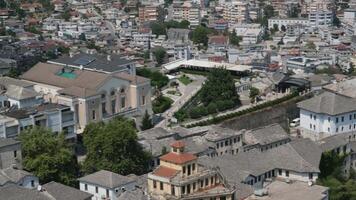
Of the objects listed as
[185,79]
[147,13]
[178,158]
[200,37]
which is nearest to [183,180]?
[178,158]

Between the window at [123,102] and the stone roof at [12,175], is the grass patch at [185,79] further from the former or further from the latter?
the stone roof at [12,175]

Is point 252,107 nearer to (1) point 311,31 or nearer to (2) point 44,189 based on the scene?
(2) point 44,189

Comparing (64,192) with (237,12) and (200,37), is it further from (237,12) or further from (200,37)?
(237,12)

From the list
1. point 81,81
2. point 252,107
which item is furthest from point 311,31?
point 81,81

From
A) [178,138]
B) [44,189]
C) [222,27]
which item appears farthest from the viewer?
[222,27]

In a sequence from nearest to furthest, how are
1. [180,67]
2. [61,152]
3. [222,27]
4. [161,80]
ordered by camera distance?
[61,152], [161,80], [180,67], [222,27]

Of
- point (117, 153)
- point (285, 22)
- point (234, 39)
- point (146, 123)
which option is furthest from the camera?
point (285, 22)
